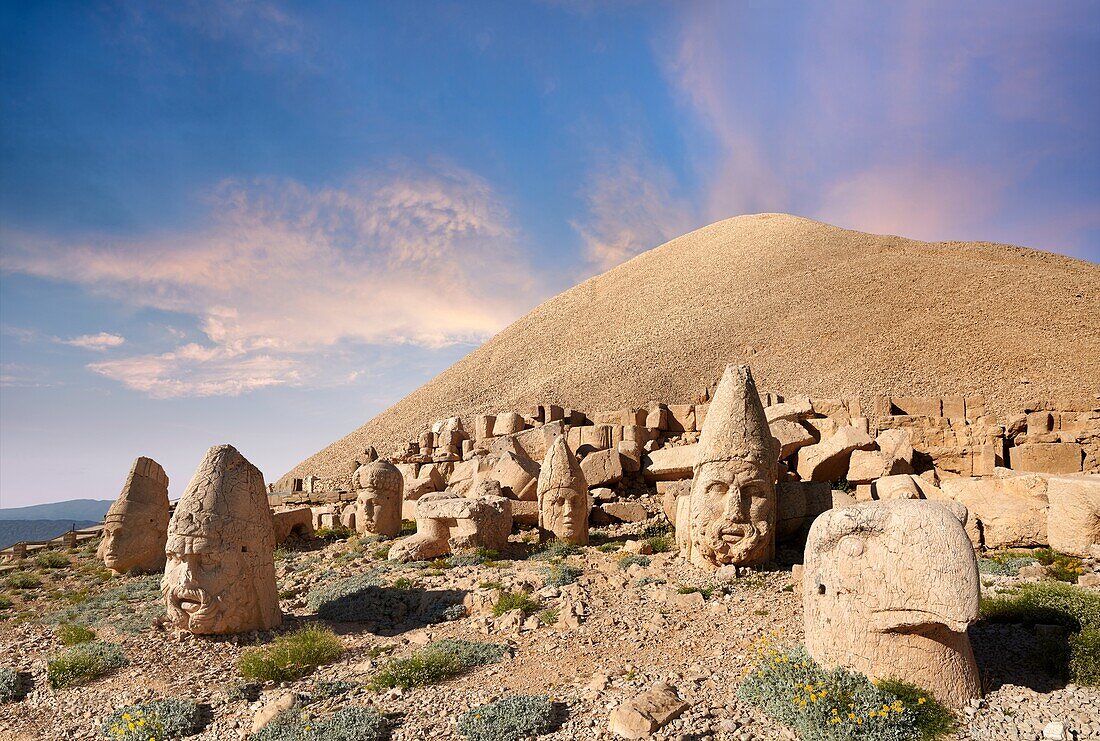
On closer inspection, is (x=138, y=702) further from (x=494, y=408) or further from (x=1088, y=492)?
(x=494, y=408)

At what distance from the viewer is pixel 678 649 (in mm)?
6906

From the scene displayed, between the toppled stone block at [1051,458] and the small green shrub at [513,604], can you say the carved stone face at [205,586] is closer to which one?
the small green shrub at [513,604]

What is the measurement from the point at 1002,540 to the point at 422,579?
8297 mm

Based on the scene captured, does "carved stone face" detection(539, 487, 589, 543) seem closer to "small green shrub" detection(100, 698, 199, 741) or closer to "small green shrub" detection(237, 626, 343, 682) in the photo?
"small green shrub" detection(237, 626, 343, 682)

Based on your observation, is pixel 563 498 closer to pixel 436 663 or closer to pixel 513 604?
pixel 513 604

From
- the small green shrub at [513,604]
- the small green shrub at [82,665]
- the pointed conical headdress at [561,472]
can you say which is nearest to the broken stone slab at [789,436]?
the pointed conical headdress at [561,472]

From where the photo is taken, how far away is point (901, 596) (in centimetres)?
507

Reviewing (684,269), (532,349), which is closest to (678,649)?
(532,349)

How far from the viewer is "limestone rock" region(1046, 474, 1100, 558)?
29.3 feet

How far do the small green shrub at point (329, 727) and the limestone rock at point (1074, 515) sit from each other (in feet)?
29.1

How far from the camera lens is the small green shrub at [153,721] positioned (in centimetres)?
573

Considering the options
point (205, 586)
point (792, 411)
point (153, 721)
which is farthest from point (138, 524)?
point (792, 411)

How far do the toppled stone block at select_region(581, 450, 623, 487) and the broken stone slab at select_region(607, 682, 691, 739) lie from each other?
32.2 ft

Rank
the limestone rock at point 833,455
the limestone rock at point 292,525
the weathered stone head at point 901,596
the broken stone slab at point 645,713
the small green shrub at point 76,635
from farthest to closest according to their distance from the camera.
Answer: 1. the limestone rock at point 292,525
2. the limestone rock at point 833,455
3. the small green shrub at point 76,635
4. the broken stone slab at point 645,713
5. the weathered stone head at point 901,596
